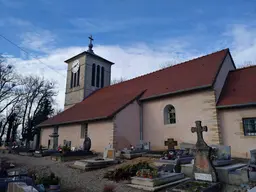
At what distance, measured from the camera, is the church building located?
10844mm

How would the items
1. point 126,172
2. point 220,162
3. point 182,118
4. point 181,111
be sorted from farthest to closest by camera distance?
point 181,111 < point 182,118 < point 126,172 < point 220,162

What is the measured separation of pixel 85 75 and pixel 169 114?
1382 cm

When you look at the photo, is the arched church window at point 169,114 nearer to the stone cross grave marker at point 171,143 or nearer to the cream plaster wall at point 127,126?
the stone cross grave marker at point 171,143

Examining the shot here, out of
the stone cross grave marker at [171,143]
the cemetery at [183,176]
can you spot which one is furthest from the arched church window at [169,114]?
the cemetery at [183,176]

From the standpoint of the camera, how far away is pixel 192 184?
5.55 m

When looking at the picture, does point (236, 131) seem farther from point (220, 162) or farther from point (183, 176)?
point (183, 176)

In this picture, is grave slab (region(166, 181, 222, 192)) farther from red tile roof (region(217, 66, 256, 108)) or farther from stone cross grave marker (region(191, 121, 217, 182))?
red tile roof (region(217, 66, 256, 108))

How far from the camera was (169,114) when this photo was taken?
14219 mm

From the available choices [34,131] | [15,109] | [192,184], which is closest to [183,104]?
[192,184]

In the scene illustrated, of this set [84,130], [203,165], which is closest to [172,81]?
[84,130]

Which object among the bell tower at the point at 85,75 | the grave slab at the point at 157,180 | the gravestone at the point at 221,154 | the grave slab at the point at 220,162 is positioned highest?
the bell tower at the point at 85,75

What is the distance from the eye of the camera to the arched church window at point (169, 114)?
13923 mm

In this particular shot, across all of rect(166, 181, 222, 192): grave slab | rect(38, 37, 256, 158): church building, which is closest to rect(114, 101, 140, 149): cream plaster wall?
rect(38, 37, 256, 158): church building

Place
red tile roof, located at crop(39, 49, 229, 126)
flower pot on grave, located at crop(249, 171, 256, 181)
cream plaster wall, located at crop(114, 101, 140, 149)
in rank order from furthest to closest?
cream plaster wall, located at crop(114, 101, 140, 149) < red tile roof, located at crop(39, 49, 229, 126) < flower pot on grave, located at crop(249, 171, 256, 181)
